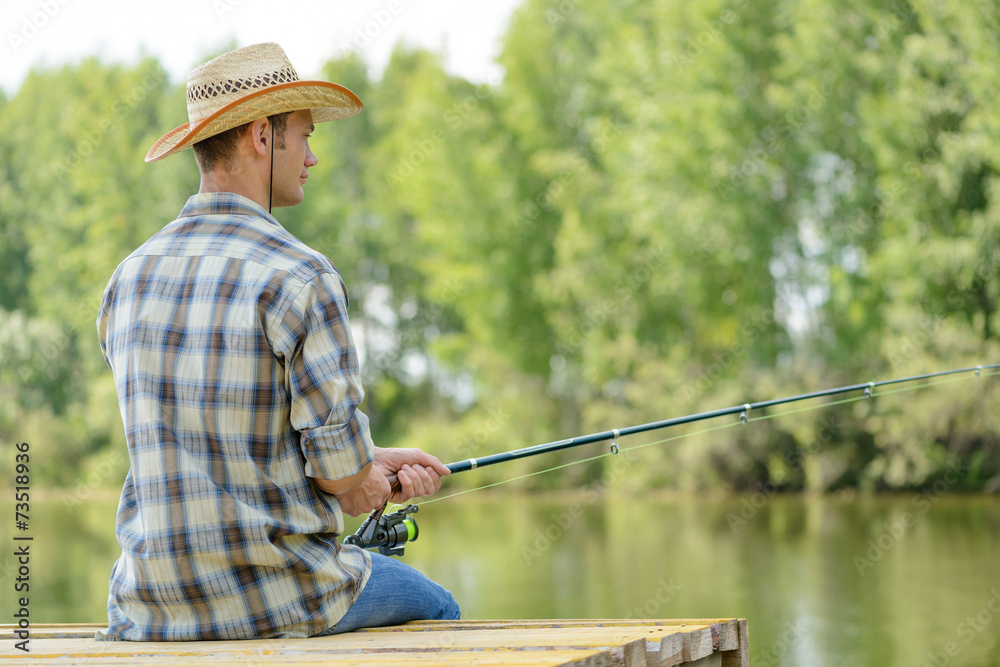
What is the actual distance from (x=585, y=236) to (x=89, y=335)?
32.3 feet

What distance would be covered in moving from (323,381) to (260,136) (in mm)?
518

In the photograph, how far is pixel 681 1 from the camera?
1655 centimetres

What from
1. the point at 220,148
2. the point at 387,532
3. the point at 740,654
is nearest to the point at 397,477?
the point at 387,532

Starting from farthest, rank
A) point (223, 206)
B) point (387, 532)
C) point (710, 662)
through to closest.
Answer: point (387, 532)
point (710, 662)
point (223, 206)

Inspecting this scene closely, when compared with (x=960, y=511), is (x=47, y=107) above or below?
above

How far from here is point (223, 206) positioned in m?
2.04

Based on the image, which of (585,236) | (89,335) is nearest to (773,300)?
(585,236)

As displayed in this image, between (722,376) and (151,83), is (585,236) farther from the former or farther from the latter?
(151,83)

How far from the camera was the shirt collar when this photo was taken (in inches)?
80.1

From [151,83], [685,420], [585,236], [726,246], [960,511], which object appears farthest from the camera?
[151,83]

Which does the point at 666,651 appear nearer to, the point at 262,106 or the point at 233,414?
the point at 233,414

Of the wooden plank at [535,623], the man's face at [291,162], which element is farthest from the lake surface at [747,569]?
the man's face at [291,162]


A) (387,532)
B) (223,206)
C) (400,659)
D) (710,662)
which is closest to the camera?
(400,659)

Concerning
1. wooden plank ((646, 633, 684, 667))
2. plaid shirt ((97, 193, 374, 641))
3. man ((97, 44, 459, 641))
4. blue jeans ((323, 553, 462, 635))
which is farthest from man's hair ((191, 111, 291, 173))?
wooden plank ((646, 633, 684, 667))
